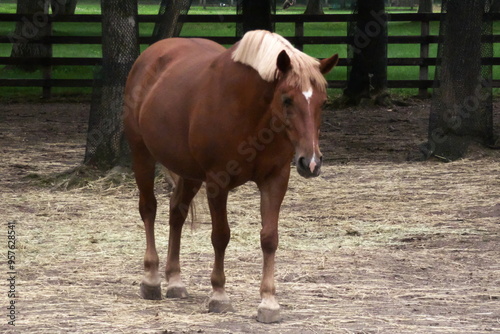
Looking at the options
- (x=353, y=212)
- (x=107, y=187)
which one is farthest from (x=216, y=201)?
(x=107, y=187)

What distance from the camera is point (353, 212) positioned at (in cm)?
809

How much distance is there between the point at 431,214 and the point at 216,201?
3.36 meters

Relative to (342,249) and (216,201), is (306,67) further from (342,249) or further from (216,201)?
(342,249)

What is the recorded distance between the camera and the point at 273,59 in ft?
15.8

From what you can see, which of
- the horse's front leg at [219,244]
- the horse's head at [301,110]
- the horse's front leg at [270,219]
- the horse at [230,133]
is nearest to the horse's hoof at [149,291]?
the horse at [230,133]

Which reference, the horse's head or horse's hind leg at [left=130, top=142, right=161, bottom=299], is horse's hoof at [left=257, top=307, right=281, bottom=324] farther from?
horse's hind leg at [left=130, top=142, right=161, bottom=299]

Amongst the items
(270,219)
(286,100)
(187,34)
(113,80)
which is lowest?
(187,34)

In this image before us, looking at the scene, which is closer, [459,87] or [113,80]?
[113,80]

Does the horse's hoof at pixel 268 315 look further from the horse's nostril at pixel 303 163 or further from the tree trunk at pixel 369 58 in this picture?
the tree trunk at pixel 369 58

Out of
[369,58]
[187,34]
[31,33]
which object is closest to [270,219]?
[369,58]

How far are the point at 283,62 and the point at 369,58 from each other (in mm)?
10913

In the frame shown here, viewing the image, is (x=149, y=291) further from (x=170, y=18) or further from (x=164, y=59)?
(x=170, y=18)

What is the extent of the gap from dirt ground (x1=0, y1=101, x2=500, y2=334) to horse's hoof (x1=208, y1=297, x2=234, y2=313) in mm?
Answer: 64

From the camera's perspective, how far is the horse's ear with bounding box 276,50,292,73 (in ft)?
15.3
